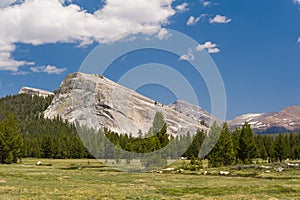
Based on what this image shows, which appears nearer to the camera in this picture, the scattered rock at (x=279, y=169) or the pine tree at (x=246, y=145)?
the scattered rock at (x=279, y=169)

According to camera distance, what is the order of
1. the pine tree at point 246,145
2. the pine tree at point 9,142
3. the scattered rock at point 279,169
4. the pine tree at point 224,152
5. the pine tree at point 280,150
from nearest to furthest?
the scattered rock at point 279,169
the pine tree at point 224,152
the pine tree at point 246,145
the pine tree at point 9,142
the pine tree at point 280,150

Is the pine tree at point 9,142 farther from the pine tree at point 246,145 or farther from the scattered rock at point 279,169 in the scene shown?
the scattered rock at point 279,169

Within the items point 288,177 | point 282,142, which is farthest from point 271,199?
point 282,142

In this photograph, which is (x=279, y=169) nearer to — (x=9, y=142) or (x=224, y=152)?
(x=224, y=152)

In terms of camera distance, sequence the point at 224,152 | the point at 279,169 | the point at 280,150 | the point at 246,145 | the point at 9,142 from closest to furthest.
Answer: the point at 279,169 → the point at 224,152 → the point at 246,145 → the point at 9,142 → the point at 280,150

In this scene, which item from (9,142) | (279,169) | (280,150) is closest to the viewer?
(279,169)

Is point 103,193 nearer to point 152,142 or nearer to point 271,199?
point 271,199

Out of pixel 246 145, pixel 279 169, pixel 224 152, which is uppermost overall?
pixel 246 145

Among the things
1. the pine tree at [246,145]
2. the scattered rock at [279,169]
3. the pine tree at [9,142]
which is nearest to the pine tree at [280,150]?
the pine tree at [246,145]

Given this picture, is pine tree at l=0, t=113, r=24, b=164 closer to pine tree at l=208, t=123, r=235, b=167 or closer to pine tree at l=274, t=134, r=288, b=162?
pine tree at l=208, t=123, r=235, b=167

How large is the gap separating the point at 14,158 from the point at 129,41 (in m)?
50.6

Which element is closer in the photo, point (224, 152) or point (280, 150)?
point (224, 152)

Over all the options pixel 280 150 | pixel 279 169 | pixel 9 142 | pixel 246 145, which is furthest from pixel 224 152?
pixel 9 142

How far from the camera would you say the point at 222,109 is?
66.2 m
